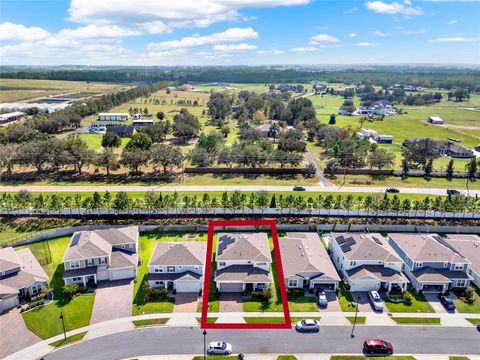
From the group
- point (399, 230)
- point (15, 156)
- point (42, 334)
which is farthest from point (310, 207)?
point (15, 156)

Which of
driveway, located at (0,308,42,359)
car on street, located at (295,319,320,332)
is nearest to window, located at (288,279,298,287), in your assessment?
car on street, located at (295,319,320,332)

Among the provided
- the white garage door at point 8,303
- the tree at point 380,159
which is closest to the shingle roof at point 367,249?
the white garage door at point 8,303

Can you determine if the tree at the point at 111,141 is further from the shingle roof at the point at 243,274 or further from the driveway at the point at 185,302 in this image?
the driveway at the point at 185,302

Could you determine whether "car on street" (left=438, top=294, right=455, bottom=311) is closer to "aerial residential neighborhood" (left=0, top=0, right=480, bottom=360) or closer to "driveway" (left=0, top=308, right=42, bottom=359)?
"aerial residential neighborhood" (left=0, top=0, right=480, bottom=360)

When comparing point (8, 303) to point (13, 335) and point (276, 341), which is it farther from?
point (276, 341)

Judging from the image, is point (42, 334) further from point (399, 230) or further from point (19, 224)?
point (399, 230)

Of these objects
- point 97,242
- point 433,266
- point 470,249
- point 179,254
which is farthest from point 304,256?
point 97,242

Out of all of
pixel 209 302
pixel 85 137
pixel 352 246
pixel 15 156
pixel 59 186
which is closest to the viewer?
pixel 209 302
